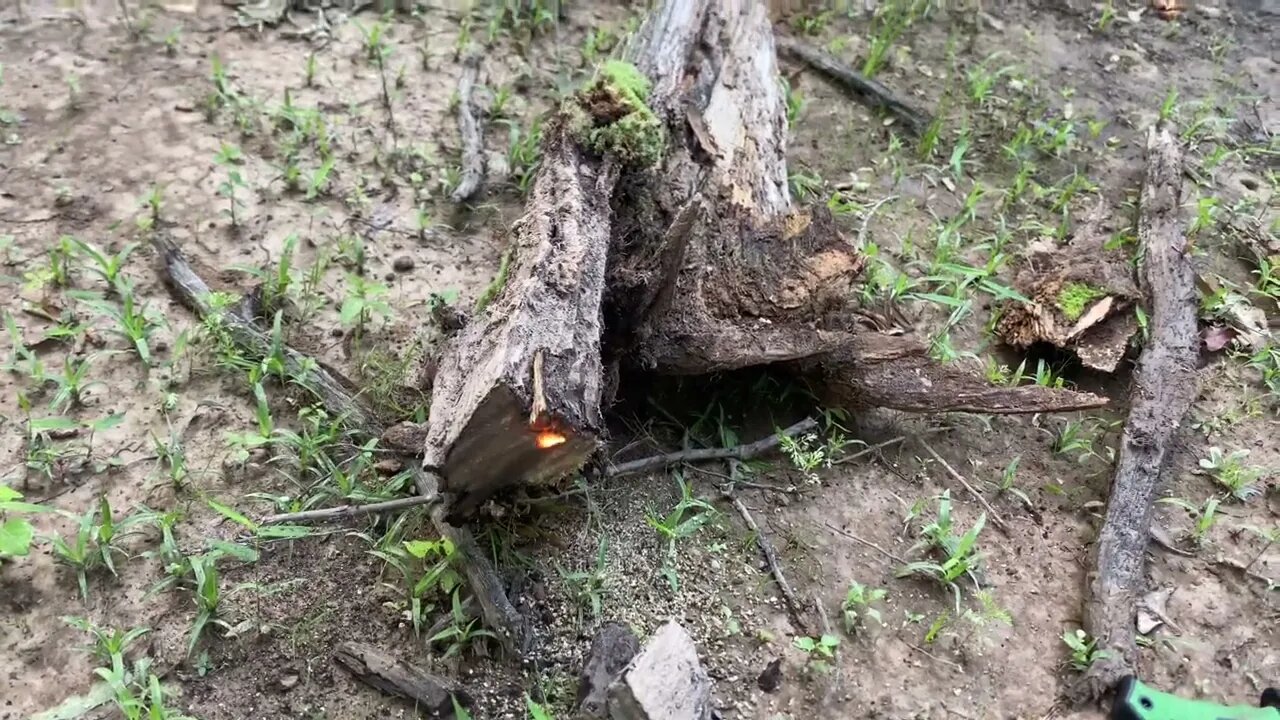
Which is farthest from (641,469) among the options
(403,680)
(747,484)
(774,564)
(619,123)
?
(619,123)

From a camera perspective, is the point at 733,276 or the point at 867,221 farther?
the point at 867,221

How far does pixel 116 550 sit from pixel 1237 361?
4148 millimetres

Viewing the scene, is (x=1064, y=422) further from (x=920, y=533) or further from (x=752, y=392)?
(x=752, y=392)

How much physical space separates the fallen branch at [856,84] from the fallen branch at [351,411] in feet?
10.2

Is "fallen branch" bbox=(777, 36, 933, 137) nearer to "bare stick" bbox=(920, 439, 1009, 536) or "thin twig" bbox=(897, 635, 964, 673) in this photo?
"bare stick" bbox=(920, 439, 1009, 536)

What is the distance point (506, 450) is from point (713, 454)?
0.98 m

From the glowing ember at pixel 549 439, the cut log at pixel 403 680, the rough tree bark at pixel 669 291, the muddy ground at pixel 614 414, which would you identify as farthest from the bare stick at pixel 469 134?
the cut log at pixel 403 680

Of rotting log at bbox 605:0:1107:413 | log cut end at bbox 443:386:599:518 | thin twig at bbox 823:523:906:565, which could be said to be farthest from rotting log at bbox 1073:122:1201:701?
log cut end at bbox 443:386:599:518

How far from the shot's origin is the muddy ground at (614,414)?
2564 millimetres

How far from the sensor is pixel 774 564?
280cm

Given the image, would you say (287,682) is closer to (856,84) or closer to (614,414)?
(614,414)

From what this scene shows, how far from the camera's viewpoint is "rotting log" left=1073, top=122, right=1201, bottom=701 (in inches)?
106

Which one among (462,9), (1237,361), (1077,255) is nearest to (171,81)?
(462,9)

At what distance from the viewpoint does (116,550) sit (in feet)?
8.57
